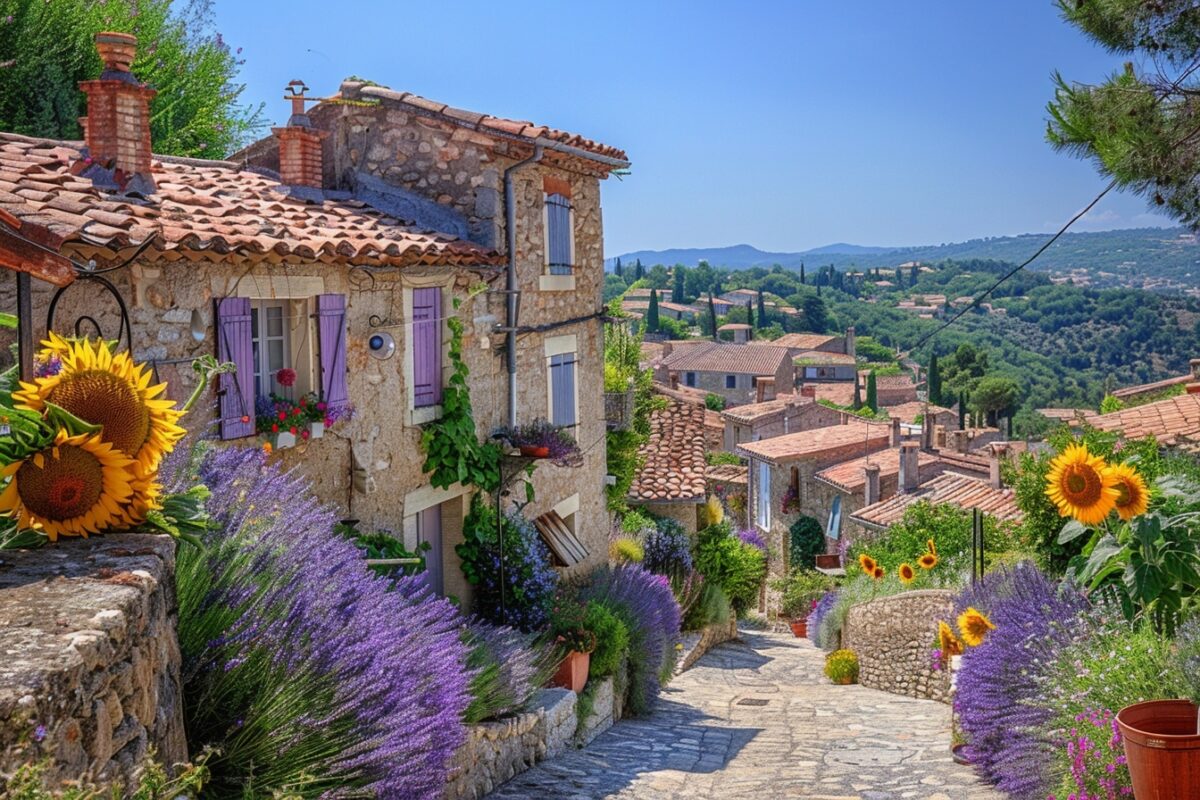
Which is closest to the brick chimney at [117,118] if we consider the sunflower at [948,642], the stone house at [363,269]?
the stone house at [363,269]

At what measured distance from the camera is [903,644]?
15383mm

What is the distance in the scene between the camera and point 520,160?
11.8 metres

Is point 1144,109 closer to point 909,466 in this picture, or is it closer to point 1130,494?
point 1130,494

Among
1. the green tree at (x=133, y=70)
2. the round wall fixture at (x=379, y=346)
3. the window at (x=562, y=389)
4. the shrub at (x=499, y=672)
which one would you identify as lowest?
the shrub at (x=499, y=672)

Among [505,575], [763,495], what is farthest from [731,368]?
[505,575]

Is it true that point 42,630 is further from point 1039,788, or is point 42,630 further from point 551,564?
point 551,564

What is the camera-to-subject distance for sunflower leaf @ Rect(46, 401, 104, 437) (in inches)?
156

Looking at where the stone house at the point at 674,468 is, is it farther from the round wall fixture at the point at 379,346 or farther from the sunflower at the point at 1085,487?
the sunflower at the point at 1085,487

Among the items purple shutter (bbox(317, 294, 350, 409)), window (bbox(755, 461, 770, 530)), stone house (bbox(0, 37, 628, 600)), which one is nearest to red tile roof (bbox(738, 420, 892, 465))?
window (bbox(755, 461, 770, 530))

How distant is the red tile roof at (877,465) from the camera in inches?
1105

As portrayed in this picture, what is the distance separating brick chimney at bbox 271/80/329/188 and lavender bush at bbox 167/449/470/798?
5.18 metres

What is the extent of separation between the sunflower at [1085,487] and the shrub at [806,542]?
23624mm

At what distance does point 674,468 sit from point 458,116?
1128 cm

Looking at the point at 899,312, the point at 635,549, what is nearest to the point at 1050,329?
the point at 899,312
